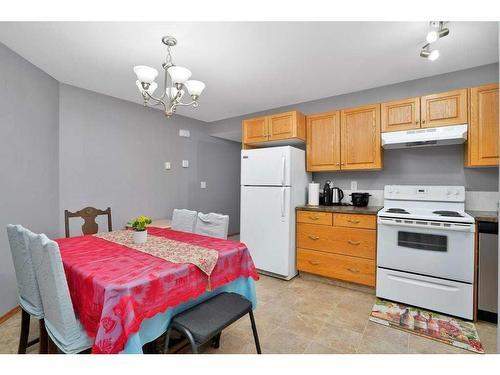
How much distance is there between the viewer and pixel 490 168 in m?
2.46

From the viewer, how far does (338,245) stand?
109 inches

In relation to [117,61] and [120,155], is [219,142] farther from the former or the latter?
[117,61]

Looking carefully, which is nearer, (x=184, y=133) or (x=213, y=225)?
(x=213, y=225)

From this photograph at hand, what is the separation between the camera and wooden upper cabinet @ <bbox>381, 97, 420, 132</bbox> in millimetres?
2596

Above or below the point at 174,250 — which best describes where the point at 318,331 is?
below

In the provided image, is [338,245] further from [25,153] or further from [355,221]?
[25,153]

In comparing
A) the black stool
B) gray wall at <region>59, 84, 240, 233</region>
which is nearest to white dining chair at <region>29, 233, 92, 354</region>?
the black stool

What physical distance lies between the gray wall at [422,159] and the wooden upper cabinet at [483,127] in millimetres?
257

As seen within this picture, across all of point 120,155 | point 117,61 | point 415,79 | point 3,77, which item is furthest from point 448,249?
point 3,77

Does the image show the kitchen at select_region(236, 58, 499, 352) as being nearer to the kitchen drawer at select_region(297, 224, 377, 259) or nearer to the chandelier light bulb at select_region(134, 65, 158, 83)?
the kitchen drawer at select_region(297, 224, 377, 259)

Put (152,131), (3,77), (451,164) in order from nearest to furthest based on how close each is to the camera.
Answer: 1. (3,77)
2. (451,164)
3. (152,131)

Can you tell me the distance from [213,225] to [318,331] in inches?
48.6

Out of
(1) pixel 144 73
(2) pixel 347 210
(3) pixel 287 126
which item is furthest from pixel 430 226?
(1) pixel 144 73

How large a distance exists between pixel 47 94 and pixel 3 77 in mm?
542
